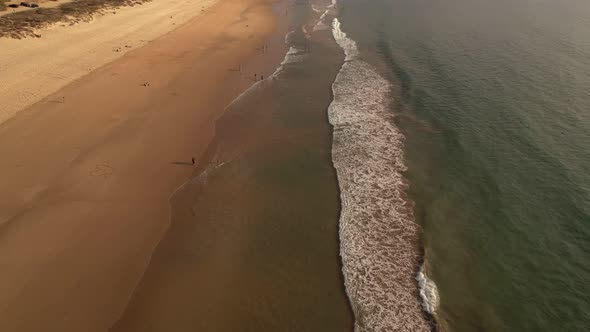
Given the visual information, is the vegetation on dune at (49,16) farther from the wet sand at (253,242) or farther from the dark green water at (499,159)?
the dark green water at (499,159)

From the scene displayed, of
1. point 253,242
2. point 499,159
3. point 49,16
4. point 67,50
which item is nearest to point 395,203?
point 253,242

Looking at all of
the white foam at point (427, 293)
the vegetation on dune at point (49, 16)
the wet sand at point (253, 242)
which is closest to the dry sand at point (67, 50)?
the vegetation on dune at point (49, 16)

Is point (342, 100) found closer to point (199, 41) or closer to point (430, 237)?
point (430, 237)

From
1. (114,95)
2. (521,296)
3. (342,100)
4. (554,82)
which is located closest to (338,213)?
(521,296)

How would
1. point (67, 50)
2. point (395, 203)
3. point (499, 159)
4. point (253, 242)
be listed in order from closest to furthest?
point (253, 242)
point (395, 203)
point (499, 159)
point (67, 50)

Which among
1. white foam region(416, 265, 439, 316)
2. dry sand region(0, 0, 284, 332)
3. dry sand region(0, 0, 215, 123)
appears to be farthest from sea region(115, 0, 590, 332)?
dry sand region(0, 0, 215, 123)

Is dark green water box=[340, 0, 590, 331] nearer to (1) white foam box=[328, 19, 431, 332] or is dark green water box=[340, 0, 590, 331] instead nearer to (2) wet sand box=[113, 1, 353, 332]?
(1) white foam box=[328, 19, 431, 332]

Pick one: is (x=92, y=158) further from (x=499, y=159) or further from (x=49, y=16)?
(x=49, y=16)
